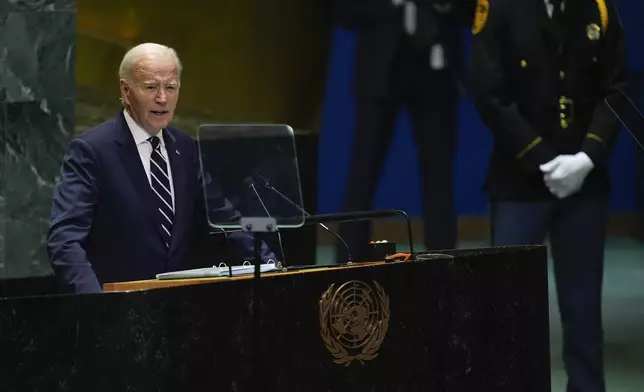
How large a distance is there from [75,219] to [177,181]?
1.08 ft

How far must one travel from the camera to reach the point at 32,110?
5.90 metres

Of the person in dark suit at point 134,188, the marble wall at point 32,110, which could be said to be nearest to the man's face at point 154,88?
the person in dark suit at point 134,188

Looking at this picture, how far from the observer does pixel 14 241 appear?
5949mm

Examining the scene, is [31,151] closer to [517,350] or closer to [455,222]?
[455,222]

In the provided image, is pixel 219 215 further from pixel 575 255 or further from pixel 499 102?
pixel 575 255

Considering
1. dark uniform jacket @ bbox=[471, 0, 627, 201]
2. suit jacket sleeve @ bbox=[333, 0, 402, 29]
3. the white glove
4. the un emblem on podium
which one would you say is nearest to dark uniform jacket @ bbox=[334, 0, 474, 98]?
suit jacket sleeve @ bbox=[333, 0, 402, 29]

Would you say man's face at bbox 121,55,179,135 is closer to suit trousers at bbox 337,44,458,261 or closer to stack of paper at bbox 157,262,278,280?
stack of paper at bbox 157,262,278,280

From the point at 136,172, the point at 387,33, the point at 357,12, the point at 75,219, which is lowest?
the point at 75,219

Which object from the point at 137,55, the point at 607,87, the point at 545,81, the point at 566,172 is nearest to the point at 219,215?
the point at 137,55

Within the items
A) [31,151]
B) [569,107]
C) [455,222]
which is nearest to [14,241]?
[31,151]

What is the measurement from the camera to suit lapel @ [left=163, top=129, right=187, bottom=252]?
3.70m

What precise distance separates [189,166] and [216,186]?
2.26ft

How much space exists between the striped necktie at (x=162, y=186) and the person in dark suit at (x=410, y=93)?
92.0 inches

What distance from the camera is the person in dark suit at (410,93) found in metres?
6.02
